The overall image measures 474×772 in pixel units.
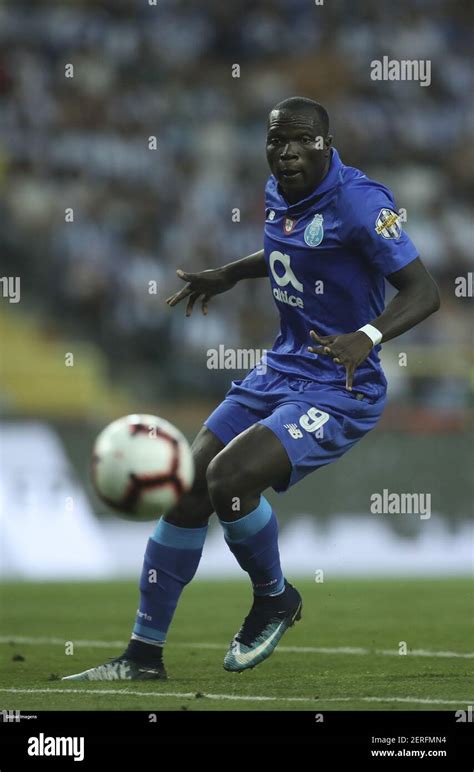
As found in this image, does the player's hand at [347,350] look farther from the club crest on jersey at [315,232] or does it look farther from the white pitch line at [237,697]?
the white pitch line at [237,697]

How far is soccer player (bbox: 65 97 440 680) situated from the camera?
6227mm

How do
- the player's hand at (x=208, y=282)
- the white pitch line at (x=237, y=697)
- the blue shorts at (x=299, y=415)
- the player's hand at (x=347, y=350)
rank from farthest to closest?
the player's hand at (x=208, y=282) < the blue shorts at (x=299, y=415) < the player's hand at (x=347, y=350) < the white pitch line at (x=237, y=697)

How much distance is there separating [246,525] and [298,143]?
1.74 m

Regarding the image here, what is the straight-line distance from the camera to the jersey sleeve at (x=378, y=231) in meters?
6.20

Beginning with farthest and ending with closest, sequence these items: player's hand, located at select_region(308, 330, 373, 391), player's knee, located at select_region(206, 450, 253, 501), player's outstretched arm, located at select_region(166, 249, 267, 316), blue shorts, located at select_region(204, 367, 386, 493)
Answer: player's outstretched arm, located at select_region(166, 249, 267, 316) → blue shorts, located at select_region(204, 367, 386, 493) → player's knee, located at select_region(206, 450, 253, 501) → player's hand, located at select_region(308, 330, 373, 391)

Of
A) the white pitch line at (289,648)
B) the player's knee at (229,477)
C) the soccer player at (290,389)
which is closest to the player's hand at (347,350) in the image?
the soccer player at (290,389)

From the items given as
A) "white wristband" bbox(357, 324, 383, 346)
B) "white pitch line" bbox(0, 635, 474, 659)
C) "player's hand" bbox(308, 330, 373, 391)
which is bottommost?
"white pitch line" bbox(0, 635, 474, 659)

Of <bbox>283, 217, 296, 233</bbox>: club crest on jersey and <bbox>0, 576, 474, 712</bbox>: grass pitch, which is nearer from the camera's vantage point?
<bbox>0, 576, 474, 712</bbox>: grass pitch

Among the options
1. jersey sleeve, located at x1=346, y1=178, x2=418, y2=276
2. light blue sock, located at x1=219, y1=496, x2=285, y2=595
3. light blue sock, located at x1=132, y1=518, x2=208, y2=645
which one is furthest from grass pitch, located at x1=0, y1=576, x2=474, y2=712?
jersey sleeve, located at x1=346, y1=178, x2=418, y2=276

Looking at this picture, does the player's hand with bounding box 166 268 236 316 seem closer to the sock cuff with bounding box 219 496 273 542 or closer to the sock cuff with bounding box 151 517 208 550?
the sock cuff with bounding box 151 517 208 550

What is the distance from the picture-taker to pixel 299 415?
639 cm

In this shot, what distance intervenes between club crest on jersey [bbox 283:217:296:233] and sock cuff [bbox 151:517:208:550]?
4.82 ft

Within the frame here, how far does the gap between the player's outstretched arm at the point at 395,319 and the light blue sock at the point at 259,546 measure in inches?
32.3

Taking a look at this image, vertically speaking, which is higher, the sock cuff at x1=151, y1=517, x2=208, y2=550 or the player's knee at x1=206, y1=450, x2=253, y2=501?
the player's knee at x1=206, y1=450, x2=253, y2=501
